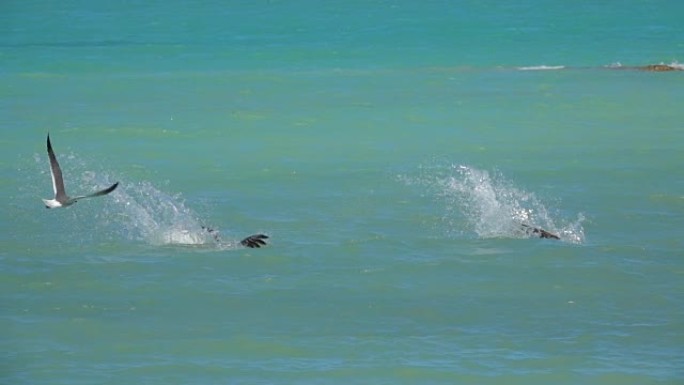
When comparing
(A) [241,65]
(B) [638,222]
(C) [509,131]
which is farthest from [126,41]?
(B) [638,222]

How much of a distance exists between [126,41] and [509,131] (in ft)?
69.9

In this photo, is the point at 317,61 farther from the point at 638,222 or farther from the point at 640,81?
the point at 638,222

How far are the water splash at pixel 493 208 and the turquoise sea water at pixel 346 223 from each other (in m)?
0.06

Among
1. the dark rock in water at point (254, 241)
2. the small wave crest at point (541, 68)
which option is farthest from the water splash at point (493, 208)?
the small wave crest at point (541, 68)

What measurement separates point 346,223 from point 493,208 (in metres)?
1.68

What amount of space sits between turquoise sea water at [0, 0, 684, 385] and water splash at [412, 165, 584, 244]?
0.06 m

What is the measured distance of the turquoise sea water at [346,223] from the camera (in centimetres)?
1356

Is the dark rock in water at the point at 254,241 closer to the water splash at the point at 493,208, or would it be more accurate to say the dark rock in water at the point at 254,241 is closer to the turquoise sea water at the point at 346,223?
the turquoise sea water at the point at 346,223

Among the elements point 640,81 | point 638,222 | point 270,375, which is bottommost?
point 270,375

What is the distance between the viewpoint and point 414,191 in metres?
20.4

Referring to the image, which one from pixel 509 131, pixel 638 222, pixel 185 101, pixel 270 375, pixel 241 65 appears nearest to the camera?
pixel 270 375

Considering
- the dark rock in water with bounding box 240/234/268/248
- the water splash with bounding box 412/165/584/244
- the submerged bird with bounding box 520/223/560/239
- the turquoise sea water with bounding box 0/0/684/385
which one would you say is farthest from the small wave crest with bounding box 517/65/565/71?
the dark rock in water with bounding box 240/234/268/248

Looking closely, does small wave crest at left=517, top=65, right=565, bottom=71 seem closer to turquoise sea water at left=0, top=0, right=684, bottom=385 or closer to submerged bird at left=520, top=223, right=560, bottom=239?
turquoise sea water at left=0, top=0, right=684, bottom=385

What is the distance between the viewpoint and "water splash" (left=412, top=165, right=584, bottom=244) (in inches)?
703
